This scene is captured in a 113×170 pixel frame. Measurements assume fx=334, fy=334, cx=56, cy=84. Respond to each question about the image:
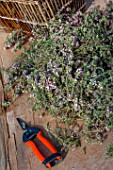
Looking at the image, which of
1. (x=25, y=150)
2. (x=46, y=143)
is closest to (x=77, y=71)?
(x=46, y=143)

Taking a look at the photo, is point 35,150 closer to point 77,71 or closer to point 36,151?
point 36,151

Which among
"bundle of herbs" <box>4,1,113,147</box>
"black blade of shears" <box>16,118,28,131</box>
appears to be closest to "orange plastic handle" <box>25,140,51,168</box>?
"black blade of shears" <box>16,118,28,131</box>

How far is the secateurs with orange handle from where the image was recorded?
2711 millimetres

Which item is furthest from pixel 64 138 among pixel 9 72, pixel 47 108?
pixel 9 72

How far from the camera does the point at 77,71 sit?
282cm

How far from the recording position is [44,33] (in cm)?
338

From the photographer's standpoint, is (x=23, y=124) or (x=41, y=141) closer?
(x=41, y=141)

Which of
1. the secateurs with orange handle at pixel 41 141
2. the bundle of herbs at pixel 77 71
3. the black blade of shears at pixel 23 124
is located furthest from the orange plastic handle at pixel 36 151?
the bundle of herbs at pixel 77 71

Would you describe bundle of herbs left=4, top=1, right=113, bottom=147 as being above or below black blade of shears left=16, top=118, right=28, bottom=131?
above

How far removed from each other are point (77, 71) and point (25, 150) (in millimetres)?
847

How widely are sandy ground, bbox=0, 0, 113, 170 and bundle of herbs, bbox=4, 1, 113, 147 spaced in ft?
0.37

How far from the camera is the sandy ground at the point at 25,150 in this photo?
273 centimetres

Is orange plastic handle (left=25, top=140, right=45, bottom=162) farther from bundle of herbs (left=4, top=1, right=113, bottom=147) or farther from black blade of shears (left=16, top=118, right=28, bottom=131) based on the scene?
bundle of herbs (left=4, top=1, right=113, bottom=147)

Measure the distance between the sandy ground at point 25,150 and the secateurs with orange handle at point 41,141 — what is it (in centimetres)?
6
